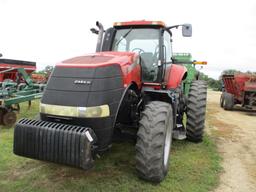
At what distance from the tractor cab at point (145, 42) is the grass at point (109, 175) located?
1.38 m

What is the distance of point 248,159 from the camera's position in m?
4.62

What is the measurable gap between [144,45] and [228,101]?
785 centimetres

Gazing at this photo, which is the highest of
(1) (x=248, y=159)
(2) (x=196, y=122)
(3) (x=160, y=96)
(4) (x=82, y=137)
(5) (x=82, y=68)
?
(5) (x=82, y=68)

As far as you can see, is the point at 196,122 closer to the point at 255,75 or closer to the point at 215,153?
the point at 215,153

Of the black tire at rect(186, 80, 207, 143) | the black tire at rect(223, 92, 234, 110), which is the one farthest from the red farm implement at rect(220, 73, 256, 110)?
the black tire at rect(186, 80, 207, 143)

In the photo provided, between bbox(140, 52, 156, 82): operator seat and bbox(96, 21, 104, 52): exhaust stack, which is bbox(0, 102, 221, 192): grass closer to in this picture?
bbox(140, 52, 156, 82): operator seat

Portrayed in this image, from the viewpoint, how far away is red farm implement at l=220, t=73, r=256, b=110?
9.89 m

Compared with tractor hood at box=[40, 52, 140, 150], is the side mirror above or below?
above

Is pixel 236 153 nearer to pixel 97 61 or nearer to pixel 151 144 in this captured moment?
pixel 151 144

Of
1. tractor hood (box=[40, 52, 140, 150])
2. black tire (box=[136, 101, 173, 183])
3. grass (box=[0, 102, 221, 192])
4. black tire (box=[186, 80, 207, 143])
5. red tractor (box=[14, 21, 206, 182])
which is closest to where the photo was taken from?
red tractor (box=[14, 21, 206, 182])

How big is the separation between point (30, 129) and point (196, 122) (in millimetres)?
3163

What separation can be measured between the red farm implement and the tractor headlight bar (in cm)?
844

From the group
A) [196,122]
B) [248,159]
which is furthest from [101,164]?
[248,159]

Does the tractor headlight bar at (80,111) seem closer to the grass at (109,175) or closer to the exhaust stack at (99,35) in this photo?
the grass at (109,175)
